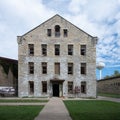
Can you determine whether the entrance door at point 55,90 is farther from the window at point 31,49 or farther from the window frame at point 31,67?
the window at point 31,49

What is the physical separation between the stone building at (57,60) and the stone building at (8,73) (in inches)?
188

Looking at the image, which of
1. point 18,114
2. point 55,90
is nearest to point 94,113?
point 18,114

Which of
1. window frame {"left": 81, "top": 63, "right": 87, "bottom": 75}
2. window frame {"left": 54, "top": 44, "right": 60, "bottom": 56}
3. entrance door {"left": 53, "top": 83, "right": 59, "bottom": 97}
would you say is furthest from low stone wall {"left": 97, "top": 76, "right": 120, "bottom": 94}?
window frame {"left": 54, "top": 44, "right": 60, "bottom": 56}

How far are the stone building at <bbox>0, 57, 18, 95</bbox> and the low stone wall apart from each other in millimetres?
20911

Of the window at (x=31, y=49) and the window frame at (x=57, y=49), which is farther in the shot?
the window frame at (x=57, y=49)

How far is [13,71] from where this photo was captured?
50656 millimetres

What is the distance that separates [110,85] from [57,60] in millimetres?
23792

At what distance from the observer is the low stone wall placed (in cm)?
5970

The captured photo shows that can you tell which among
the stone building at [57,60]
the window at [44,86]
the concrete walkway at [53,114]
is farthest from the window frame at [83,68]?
the concrete walkway at [53,114]

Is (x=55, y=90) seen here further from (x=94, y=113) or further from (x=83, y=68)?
(x=94, y=113)

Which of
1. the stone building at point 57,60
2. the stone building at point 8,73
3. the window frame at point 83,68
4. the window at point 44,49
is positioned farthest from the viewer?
the stone building at point 8,73

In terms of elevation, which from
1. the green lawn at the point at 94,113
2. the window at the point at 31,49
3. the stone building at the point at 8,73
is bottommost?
the green lawn at the point at 94,113

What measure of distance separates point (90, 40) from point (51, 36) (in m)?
5.99

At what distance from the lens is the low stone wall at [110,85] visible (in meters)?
59.7
